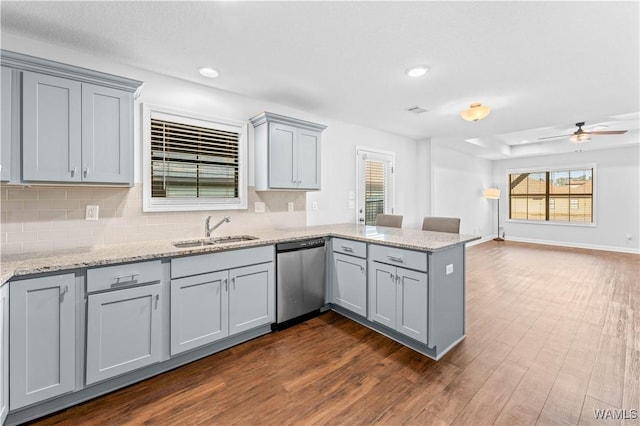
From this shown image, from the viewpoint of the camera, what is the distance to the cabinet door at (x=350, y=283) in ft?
9.45

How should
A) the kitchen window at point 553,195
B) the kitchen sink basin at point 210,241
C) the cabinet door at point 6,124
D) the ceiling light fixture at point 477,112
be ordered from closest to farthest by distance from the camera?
the cabinet door at point 6,124, the kitchen sink basin at point 210,241, the ceiling light fixture at point 477,112, the kitchen window at point 553,195

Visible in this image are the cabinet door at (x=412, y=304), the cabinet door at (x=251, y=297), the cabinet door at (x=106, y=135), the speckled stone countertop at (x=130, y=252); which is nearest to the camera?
the speckled stone countertop at (x=130, y=252)

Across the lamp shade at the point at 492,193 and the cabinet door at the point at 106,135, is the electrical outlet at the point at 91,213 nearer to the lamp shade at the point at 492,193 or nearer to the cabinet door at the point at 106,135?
the cabinet door at the point at 106,135

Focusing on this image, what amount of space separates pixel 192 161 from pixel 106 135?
0.85 meters

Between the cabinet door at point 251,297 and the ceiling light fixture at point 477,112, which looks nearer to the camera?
the cabinet door at point 251,297

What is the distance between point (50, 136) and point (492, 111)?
190 inches

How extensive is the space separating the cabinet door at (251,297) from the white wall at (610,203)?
845cm

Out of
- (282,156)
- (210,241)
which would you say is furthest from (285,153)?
(210,241)

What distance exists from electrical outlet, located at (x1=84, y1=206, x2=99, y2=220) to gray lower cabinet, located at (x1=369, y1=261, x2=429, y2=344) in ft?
8.07

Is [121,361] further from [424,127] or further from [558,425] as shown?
[424,127]

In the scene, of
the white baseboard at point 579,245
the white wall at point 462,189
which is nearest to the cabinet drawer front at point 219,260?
the white wall at point 462,189

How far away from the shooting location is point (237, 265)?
99.1 inches

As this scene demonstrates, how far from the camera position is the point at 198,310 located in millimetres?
2312

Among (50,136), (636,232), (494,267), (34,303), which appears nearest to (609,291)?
(494,267)
